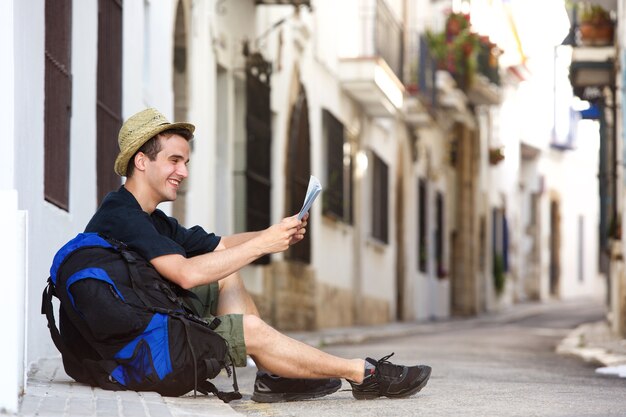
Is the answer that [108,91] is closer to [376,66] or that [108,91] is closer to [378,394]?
[378,394]

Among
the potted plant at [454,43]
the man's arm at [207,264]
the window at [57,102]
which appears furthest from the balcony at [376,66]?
the man's arm at [207,264]

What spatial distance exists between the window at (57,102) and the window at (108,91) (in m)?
1.34

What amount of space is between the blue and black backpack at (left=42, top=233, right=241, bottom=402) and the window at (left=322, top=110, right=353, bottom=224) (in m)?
15.6

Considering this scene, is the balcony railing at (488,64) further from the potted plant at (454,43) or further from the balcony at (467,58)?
the potted plant at (454,43)

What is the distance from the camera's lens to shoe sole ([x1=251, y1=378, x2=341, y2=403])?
23.4 feet

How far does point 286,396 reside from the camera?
23.5 ft

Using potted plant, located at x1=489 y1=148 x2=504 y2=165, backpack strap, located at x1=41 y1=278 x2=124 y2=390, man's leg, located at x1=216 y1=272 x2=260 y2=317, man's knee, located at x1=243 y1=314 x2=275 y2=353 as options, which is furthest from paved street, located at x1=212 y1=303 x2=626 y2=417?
potted plant, located at x1=489 y1=148 x2=504 y2=165

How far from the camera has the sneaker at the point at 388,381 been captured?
23.2ft

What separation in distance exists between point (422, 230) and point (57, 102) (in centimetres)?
2361

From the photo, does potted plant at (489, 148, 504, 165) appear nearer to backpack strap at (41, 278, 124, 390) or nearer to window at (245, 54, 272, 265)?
window at (245, 54, 272, 265)

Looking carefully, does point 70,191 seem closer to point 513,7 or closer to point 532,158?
point 513,7

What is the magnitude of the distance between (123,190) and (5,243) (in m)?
1.19

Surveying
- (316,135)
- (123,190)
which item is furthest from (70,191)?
(316,135)

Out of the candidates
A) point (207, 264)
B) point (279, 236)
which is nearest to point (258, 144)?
point (207, 264)
